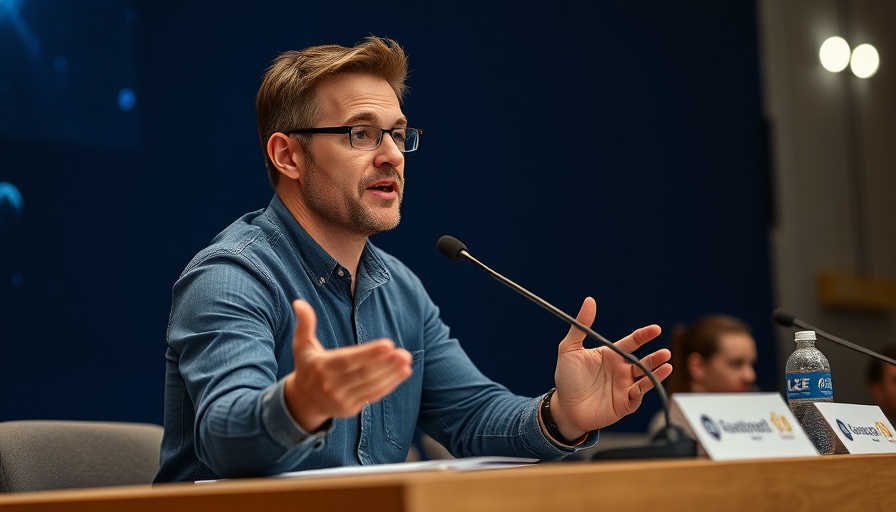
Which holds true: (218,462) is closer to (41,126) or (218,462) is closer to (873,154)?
(41,126)

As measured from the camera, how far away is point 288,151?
2008mm

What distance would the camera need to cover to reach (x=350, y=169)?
6.36ft

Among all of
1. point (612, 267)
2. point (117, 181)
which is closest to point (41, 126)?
point (117, 181)

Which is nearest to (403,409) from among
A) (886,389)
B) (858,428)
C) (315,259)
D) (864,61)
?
(315,259)

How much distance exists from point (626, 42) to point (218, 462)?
3.51 m

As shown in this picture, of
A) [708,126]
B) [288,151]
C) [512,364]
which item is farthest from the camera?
[708,126]

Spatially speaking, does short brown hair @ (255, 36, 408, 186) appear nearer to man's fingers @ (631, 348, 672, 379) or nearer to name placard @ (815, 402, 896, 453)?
man's fingers @ (631, 348, 672, 379)

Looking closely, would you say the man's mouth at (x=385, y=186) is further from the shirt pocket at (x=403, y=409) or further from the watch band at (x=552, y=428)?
the watch band at (x=552, y=428)

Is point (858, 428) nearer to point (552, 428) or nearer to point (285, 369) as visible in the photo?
point (552, 428)

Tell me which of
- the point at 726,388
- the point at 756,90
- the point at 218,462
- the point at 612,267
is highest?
the point at 756,90

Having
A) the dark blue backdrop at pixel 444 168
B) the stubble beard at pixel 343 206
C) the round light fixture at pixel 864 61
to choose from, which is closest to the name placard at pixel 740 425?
the stubble beard at pixel 343 206

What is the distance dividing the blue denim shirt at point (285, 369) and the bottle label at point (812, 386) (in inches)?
13.9

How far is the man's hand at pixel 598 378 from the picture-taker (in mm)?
1578

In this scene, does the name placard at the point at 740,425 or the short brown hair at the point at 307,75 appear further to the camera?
the short brown hair at the point at 307,75
